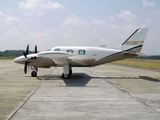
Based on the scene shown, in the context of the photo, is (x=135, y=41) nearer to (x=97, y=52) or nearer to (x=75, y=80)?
(x=97, y=52)

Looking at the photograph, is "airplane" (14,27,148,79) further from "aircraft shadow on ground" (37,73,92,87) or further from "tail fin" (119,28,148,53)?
"aircraft shadow on ground" (37,73,92,87)

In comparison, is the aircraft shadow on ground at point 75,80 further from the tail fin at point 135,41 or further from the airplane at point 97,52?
the tail fin at point 135,41

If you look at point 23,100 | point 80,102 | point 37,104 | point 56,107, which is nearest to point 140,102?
point 80,102

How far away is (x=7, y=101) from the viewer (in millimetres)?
9680

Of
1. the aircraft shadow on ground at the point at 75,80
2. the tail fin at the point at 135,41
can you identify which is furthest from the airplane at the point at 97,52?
the aircraft shadow on ground at the point at 75,80

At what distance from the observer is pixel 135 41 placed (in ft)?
67.7

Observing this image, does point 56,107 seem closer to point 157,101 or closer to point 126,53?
point 157,101

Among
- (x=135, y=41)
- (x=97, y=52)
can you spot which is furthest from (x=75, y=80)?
(x=135, y=41)

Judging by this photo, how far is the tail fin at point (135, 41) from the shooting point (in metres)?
20.5

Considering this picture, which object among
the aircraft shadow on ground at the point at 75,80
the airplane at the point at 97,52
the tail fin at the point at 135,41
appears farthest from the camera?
the tail fin at the point at 135,41

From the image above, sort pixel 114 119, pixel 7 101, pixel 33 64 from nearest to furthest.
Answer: pixel 114 119
pixel 7 101
pixel 33 64

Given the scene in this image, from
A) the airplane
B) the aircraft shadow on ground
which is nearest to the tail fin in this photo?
the airplane

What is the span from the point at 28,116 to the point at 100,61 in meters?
14.2

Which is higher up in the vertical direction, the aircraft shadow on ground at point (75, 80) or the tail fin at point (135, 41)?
the tail fin at point (135, 41)
